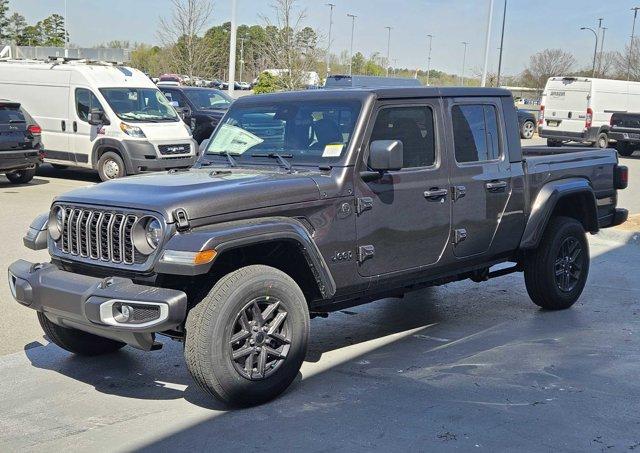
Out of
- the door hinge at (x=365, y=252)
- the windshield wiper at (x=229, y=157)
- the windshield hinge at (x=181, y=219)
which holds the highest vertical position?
the windshield wiper at (x=229, y=157)

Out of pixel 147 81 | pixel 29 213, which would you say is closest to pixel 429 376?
pixel 29 213

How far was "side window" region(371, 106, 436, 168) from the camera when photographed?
19.1 ft

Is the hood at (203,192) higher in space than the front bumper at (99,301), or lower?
higher

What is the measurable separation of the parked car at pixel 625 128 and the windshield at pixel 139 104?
1624 centimetres

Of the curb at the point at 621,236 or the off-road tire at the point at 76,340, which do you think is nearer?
the off-road tire at the point at 76,340

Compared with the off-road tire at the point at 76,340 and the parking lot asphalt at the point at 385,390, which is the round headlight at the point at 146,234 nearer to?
the parking lot asphalt at the point at 385,390

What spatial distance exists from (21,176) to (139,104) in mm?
2735

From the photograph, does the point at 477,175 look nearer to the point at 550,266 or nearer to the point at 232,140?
the point at 550,266

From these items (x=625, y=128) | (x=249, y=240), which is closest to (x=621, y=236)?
(x=249, y=240)

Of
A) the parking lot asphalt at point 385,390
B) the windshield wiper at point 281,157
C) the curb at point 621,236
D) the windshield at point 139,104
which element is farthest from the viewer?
the windshield at point 139,104

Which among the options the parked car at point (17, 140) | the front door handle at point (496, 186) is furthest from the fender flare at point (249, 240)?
the parked car at point (17, 140)

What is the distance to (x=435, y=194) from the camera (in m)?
5.96

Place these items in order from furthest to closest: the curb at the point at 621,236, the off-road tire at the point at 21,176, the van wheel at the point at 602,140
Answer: the van wheel at the point at 602,140
the off-road tire at the point at 21,176
the curb at the point at 621,236

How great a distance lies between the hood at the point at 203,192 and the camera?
4.71 meters
